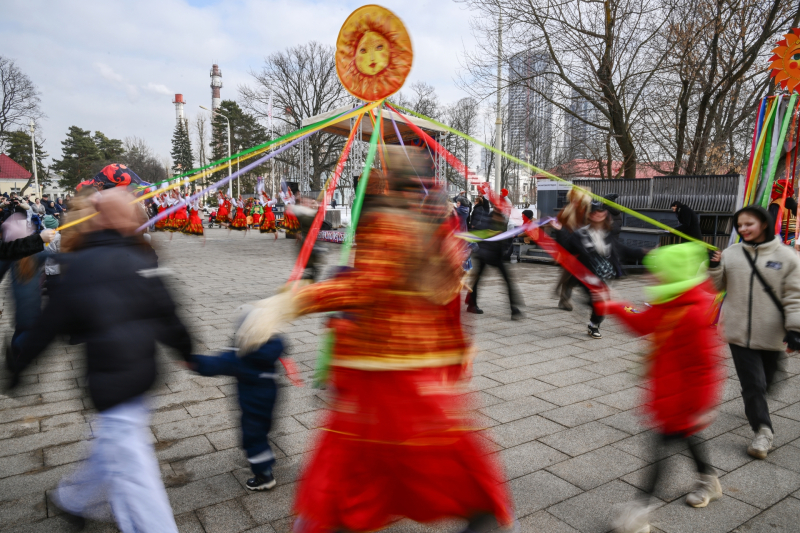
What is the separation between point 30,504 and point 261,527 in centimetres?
134

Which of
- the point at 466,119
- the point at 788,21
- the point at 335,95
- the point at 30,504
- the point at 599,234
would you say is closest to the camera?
the point at 30,504

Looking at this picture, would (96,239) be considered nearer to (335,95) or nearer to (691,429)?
(691,429)

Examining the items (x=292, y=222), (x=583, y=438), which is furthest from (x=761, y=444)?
(x=292, y=222)

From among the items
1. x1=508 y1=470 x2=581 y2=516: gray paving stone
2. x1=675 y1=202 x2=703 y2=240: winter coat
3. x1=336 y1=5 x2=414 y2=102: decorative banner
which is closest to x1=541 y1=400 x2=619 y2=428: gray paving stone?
x1=508 y1=470 x2=581 y2=516: gray paving stone

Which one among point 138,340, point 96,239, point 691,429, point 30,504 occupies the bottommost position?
point 30,504

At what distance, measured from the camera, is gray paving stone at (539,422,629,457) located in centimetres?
346

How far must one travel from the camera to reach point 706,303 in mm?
2652

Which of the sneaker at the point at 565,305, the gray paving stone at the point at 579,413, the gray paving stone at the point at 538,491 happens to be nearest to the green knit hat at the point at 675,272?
the gray paving stone at the point at 538,491

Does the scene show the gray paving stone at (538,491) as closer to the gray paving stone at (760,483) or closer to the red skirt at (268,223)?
the gray paving stone at (760,483)

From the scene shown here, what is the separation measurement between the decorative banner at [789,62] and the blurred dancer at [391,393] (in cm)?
610

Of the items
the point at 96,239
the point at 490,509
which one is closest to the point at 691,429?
the point at 490,509

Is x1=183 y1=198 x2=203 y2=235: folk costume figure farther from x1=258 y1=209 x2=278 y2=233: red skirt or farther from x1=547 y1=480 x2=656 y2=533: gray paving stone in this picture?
x1=547 y1=480 x2=656 y2=533: gray paving stone

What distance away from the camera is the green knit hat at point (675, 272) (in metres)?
2.61

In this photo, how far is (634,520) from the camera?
2521mm
